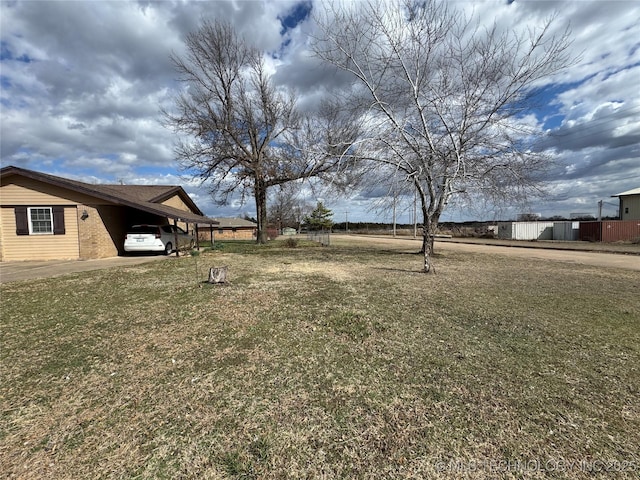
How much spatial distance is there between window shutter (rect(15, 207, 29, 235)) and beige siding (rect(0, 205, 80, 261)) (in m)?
0.15

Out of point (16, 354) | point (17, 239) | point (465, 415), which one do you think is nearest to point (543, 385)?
point (465, 415)

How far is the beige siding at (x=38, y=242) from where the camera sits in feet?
39.2

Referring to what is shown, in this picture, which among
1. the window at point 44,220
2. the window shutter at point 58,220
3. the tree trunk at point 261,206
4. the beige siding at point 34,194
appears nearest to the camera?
the beige siding at point 34,194

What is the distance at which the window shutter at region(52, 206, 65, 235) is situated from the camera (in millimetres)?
12258

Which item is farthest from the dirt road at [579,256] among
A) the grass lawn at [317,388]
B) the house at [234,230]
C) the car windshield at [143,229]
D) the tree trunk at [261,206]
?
the house at [234,230]

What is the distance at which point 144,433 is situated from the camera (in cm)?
230

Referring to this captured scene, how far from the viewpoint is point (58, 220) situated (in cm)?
1227

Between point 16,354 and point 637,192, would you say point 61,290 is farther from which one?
point 637,192

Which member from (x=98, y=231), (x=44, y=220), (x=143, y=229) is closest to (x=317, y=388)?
(x=143, y=229)

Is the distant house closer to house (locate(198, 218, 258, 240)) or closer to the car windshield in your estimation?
the car windshield

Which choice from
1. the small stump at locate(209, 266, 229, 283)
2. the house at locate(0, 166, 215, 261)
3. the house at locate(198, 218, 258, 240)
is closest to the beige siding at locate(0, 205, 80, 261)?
the house at locate(0, 166, 215, 261)

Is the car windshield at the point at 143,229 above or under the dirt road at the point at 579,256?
above

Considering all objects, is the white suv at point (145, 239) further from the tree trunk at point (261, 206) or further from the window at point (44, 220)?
the tree trunk at point (261, 206)

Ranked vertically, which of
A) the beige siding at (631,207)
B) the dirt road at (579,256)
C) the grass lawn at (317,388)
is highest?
the beige siding at (631,207)
